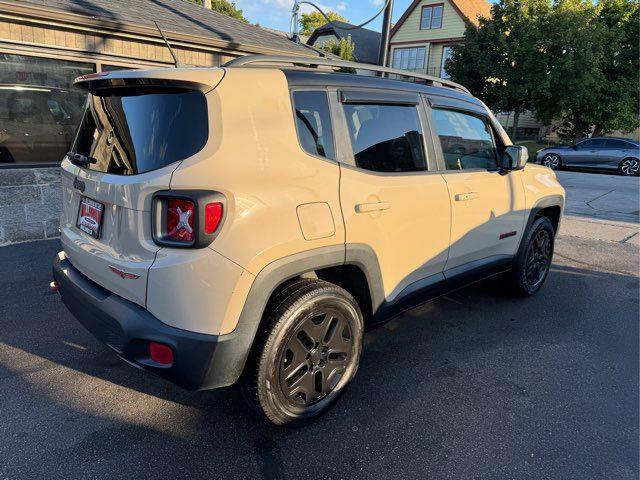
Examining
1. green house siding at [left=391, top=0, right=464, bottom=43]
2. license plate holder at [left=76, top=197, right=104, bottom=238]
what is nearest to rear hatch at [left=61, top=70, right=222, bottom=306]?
license plate holder at [left=76, top=197, right=104, bottom=238]

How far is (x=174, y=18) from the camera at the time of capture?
787 cm

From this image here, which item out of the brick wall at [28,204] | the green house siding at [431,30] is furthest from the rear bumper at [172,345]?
the green house siding at [431,30]

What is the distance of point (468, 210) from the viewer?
3.32 meters

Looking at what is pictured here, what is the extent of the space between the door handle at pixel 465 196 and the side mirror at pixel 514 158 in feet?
1.68

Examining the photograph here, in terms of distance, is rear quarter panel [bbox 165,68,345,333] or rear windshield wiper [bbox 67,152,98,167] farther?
rear windshield wiper [bbox 67,152,98,167]

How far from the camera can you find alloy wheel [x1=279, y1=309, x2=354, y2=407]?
2387 millimetres

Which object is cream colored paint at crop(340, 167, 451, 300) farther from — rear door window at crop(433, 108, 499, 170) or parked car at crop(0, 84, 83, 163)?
parked car at crop(0, 84, 83, 163)

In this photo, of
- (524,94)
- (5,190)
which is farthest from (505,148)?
(524,94)

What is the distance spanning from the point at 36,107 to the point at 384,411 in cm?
603

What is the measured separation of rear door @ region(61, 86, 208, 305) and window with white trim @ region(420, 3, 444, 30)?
1386 inches

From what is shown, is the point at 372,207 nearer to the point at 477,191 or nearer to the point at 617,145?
the point at 477,191

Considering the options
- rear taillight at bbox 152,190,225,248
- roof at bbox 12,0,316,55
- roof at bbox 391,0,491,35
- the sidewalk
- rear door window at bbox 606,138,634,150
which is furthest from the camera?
roof at bbox 391,0,491,35

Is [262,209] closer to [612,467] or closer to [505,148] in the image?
A: [612,467]

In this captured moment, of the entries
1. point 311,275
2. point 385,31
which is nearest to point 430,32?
point 385,31
